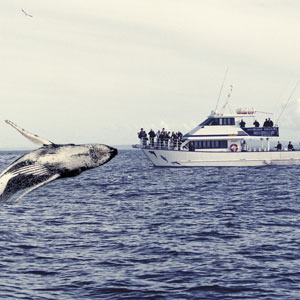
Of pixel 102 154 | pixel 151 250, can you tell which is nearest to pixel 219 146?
pixel 151 250

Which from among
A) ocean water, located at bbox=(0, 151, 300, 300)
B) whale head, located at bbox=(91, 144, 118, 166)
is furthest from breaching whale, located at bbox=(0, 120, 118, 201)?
ocean water, located at bbox=(0, 151, 300, 300)

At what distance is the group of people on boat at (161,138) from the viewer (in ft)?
247

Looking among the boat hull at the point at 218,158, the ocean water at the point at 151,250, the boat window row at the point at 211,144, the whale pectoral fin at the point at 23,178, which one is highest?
the boat window row at the point at 211,144

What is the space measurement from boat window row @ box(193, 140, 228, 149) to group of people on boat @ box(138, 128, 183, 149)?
2872 mm

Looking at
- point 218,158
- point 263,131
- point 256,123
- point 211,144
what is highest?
point 256,123

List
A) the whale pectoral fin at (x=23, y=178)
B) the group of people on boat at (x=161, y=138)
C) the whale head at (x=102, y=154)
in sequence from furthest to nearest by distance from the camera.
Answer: the group of people on boat at (x=161, y=138), the whale head at (x=102, y=154), the whale pectoral fin at (x=23, y=178)

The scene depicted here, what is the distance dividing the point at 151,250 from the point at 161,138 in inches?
2079

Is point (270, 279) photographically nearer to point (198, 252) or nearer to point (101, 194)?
point (198, 252)

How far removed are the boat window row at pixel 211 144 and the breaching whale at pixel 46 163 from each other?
2819 inches

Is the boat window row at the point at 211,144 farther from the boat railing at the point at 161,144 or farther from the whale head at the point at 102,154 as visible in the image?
the whale head at the point at 102,154

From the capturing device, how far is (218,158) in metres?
77.9

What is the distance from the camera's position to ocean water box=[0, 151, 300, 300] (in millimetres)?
18016

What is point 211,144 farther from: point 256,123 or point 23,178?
point 23,178

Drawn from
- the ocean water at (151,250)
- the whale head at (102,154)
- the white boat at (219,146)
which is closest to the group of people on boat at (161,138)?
the white boat at (219,146)
